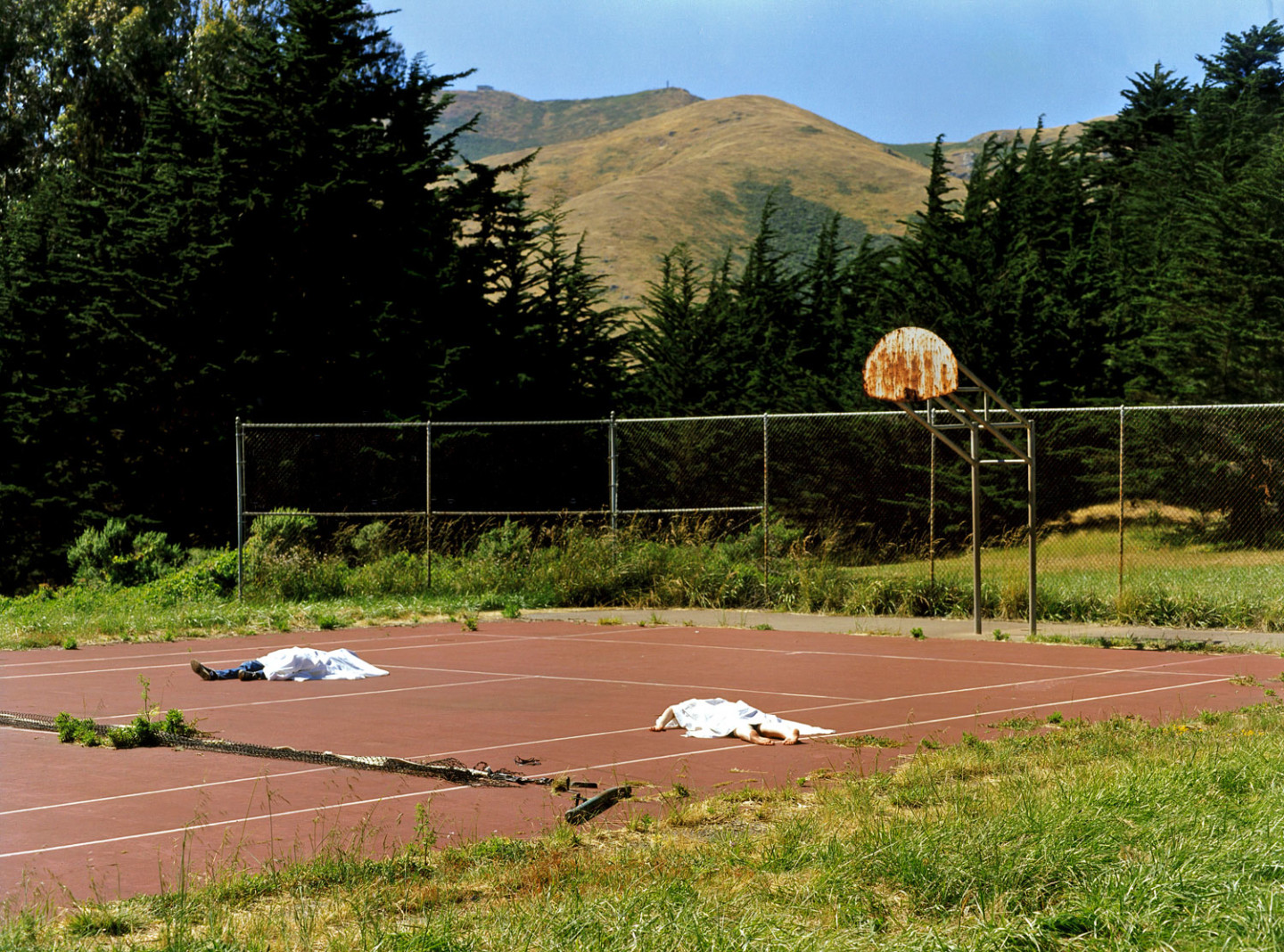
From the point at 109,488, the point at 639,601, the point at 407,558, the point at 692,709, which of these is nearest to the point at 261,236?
the point at 109,488

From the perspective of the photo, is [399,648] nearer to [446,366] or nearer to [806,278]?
[446,366]

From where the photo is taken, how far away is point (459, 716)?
10.7m

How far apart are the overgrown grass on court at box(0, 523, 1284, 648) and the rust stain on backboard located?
3.48m

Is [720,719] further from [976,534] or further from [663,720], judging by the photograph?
[976,534]

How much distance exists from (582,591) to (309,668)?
8118 mm

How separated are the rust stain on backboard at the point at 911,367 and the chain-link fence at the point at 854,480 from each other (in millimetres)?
10221

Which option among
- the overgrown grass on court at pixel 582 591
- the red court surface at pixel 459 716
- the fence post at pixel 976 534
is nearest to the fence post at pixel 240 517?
the overgrown grass on court at pixel 582 591

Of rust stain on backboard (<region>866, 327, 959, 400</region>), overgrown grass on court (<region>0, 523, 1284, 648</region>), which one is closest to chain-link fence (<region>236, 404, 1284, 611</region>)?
overgrown grass on court (<region>0, 523, 1284, 648</region>)

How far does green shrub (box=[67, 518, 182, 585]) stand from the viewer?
23906mm

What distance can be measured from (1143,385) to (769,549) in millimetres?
15142

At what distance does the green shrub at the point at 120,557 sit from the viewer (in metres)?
23.9

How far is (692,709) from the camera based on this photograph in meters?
9.88

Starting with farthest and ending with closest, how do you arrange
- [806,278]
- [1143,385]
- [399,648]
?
[806,278]
[1143,385]
[399,648]

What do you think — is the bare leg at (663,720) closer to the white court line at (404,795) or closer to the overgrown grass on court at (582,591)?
the white court line at (404,795)
